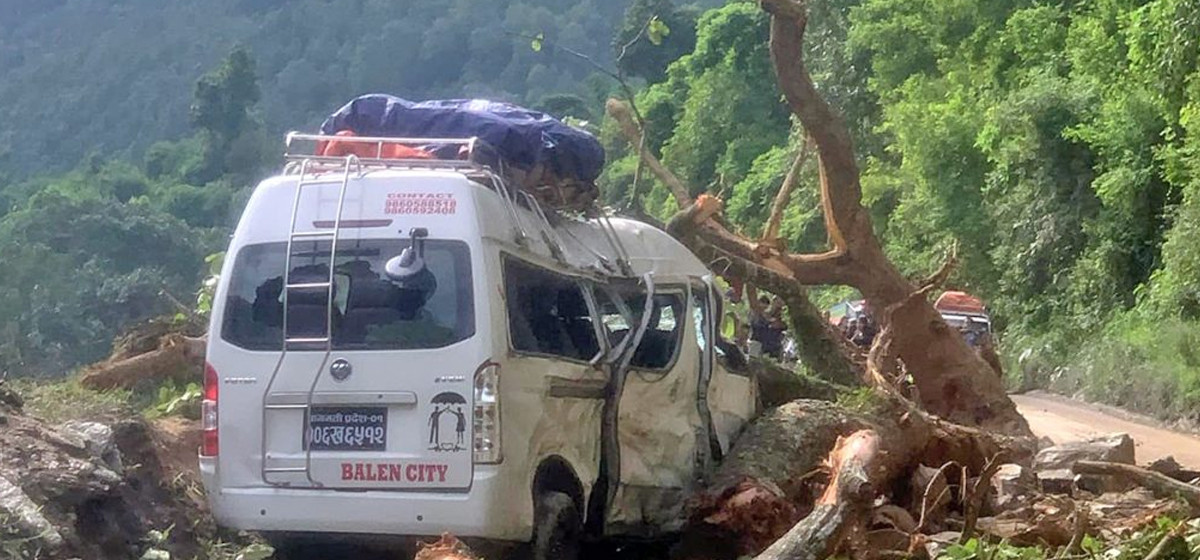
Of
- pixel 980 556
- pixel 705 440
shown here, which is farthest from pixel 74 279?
pixel 980 556

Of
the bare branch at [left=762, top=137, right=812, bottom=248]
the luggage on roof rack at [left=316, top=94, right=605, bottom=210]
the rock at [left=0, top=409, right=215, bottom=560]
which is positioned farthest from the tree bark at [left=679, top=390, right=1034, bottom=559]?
the bare branch at [left=762, top=137, right=812, bottom=248]

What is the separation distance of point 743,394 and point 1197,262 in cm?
1107

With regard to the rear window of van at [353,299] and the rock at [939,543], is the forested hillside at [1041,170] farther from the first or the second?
the rear window of van at [353,299]

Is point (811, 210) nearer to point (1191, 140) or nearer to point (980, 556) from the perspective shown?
point (1191, 140)

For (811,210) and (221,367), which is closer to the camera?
(221,367)

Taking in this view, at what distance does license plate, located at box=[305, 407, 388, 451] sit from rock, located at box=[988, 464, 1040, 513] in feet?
11.2

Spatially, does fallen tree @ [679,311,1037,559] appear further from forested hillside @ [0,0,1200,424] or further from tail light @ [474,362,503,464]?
forested hillside @ [0,0,1200,424]

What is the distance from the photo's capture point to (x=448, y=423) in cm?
689

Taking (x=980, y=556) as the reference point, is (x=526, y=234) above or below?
above

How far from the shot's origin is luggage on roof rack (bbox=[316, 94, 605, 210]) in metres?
8.36

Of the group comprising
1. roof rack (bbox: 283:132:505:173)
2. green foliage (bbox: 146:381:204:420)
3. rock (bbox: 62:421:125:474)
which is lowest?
green foliage (bbox: 146:381:204:420)

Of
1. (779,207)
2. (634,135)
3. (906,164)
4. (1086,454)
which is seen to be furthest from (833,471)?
(906,164)

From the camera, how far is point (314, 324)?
284 inches

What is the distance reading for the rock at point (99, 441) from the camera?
26.2ft
